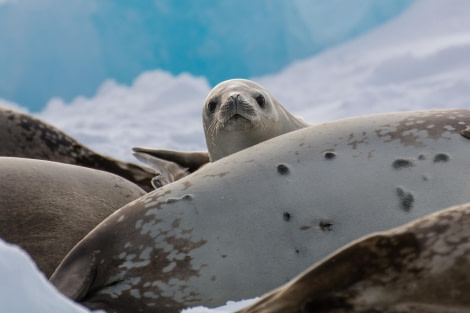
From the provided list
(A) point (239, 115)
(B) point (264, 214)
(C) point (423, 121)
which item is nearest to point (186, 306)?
(B) point (264, 214)

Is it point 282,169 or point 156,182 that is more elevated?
point 156,182

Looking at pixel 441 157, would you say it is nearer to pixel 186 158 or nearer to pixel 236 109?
pixel 236 109

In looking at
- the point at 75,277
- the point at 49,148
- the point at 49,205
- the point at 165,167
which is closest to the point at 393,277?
the point at 75,277

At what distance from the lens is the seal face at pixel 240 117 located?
2.86 metres

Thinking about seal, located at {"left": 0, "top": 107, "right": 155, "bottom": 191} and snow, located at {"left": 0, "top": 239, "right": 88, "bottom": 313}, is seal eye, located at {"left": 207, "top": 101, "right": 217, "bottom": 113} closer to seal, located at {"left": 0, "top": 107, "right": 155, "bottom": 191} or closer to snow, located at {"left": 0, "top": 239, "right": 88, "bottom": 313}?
seal, located at {"left": 0, "top": 107, "right": 155, "bottom": 191}

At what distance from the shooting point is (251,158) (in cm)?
198

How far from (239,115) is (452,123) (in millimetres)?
1109

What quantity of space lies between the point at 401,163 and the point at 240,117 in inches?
44.8

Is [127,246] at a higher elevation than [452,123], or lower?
lower

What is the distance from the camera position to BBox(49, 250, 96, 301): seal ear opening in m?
1.72

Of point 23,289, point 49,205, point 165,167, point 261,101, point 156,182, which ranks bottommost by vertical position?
point 23,289

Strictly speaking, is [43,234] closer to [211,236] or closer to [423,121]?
[211,236]

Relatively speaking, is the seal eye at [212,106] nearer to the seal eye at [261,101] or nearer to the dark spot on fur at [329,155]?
the seal eye at [261,101]

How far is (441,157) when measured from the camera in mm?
1835
